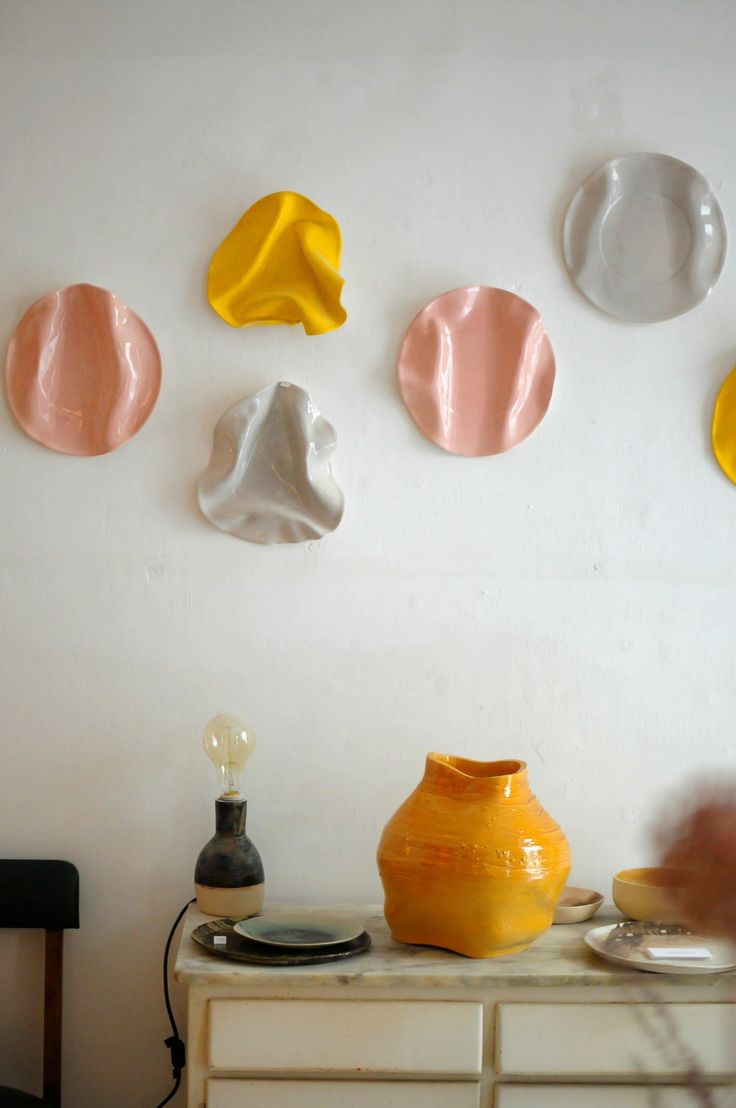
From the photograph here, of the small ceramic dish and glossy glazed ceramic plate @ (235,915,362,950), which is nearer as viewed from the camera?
glossy glazed ceramic plate @ (235,915,362,950)

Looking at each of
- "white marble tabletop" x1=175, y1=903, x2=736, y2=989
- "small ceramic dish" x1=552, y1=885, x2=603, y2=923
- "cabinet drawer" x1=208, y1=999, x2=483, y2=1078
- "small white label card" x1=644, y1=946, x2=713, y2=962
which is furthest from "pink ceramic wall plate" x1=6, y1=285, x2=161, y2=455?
"small white label card" x1=644, y1=946, x2=713, y2=962

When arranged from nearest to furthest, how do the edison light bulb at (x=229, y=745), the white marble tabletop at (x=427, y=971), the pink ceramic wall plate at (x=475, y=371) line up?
the white marble tabletop at (x=427, y=971) < the edison light bulb at (x=229, y=745) < the pink ceramic wall plate at (x=475, y=371)

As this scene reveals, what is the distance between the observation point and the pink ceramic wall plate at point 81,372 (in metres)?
1.99

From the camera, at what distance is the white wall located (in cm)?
200

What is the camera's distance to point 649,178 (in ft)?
6.77

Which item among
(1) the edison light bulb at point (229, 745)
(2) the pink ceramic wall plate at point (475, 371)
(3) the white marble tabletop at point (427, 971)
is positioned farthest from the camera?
(2) the pink ceramic wall plate at point (475, 371)

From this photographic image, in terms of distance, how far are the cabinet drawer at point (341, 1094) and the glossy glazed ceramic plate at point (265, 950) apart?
17 centimetres

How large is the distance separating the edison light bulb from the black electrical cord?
0.24m

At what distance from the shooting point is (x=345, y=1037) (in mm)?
1571

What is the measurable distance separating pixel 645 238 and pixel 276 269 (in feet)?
2.31

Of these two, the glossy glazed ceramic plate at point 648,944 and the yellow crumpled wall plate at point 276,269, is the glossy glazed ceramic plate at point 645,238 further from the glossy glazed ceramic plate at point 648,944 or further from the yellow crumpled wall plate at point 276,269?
the glossy glazed ceramic plate at point 648,944

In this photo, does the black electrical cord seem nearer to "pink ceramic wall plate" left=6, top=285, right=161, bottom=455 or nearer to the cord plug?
the cord plug

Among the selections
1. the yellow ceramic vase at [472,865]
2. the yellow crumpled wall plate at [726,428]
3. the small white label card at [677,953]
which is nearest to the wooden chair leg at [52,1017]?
the yellow ceramic vase at [472,865]

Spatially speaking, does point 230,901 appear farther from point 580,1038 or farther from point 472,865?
point 580,1038
